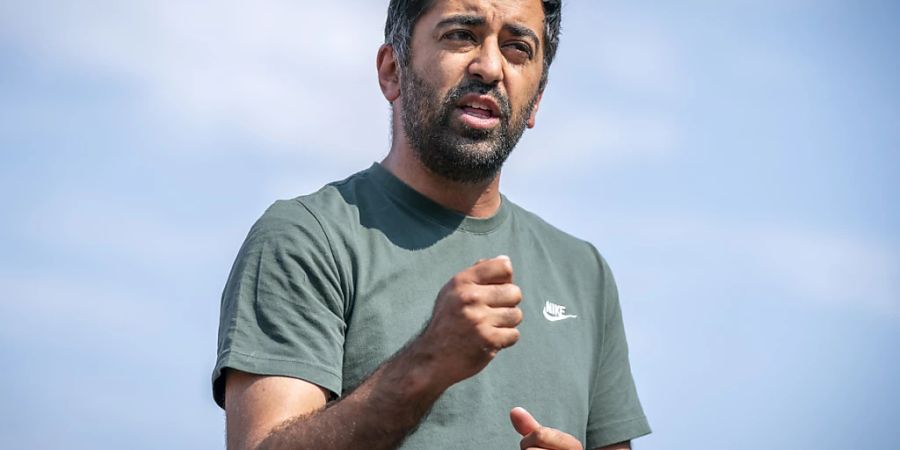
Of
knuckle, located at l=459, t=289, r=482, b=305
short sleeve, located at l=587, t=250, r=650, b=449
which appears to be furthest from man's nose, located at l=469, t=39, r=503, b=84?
knuckle, located at l=459, t=289, r=482, b=305

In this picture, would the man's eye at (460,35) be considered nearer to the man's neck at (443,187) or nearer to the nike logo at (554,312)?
the man's neck at (443,187)

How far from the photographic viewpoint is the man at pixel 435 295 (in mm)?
4375

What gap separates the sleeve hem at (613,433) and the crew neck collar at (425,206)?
1.27 metres

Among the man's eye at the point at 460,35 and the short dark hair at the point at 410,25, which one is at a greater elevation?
the short dark hair at the point at 410,25

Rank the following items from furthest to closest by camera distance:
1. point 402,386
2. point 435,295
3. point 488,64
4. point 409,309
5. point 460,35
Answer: point 460,35
point 488,64
point 435,295
point 409,309
point 402,386

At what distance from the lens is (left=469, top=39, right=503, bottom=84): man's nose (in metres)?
5.62

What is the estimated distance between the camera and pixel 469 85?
564cm

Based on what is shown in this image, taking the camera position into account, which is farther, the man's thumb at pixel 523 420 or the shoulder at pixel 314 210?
the shoulder at pixel 314 210

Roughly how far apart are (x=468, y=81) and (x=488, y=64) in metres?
0.14

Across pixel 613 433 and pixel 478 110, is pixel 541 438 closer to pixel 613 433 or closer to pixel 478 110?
pixel 613 433

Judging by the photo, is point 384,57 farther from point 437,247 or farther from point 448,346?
point 448,346

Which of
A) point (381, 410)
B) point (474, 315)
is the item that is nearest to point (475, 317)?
point (474, 315)

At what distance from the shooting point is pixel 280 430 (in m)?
4.56

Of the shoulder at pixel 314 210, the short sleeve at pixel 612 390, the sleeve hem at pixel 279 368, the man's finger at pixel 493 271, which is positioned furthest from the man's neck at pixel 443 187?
the man's finger at pixel 493 271
